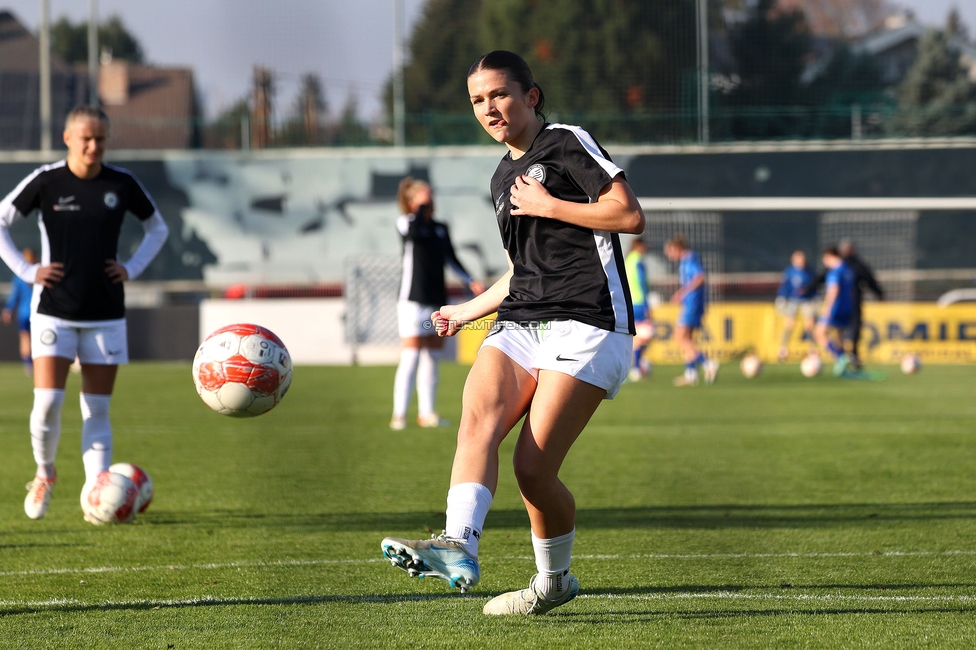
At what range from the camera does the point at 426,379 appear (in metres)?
11.6

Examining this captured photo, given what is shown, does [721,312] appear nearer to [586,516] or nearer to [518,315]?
[586,516]

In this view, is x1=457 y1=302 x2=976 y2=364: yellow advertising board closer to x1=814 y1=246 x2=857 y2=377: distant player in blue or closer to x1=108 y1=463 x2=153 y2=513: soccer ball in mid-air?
x1=814 y1=246 x2=857 y2=377: distant player in blue

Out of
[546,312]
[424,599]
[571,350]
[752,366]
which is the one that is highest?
[546,312]

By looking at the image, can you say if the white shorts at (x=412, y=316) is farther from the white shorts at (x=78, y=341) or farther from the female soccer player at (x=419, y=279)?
the white shorts at (x=78, y=341)

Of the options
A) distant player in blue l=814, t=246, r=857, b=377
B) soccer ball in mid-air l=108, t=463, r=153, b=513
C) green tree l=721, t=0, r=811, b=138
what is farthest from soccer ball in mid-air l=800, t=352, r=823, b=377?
soccer ball in mid-air l=108, t=463, r=153, b=513

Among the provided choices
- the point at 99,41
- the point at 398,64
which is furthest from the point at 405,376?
the point at 99,41

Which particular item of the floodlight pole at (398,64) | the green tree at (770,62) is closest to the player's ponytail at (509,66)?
the floodlight pole at (398,64)

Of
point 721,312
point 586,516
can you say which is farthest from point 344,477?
point 721,312

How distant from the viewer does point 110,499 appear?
6.56 meters

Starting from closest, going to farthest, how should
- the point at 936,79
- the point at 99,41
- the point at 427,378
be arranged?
1. the point at 427,378
2. the point at 936,79
3. the point at 99,41

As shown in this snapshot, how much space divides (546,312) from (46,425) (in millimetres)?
3855

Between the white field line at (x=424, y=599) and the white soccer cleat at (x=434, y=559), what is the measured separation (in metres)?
1.24

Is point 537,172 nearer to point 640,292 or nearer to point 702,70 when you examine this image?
point 640,292

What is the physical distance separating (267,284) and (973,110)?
1842 centimetres
